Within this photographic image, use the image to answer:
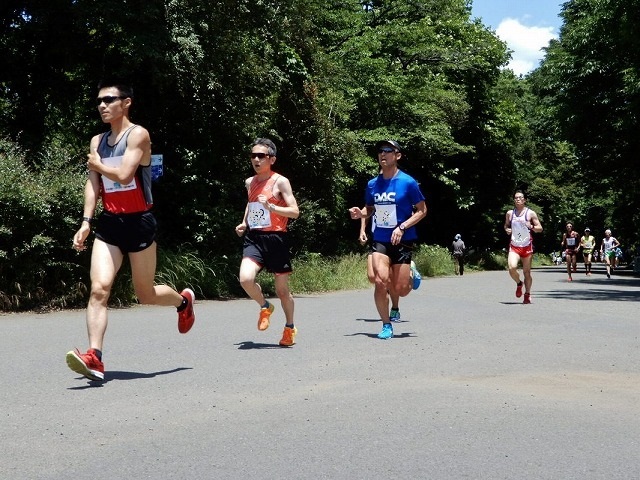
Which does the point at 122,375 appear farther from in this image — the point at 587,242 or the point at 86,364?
the point at 587,242

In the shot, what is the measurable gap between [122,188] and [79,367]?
1.37 m

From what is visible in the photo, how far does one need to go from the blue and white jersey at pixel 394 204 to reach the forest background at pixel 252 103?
551 cm

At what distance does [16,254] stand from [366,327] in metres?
5.20

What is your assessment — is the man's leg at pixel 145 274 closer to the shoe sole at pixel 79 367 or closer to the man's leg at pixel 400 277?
the shoe sole at pixel 79 367

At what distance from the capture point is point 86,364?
660 cm

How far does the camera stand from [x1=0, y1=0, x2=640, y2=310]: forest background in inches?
591

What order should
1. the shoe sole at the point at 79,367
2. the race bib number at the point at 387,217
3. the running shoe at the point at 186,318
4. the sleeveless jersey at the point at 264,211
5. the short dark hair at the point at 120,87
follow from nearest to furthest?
the shoe sole at the point at 79,367
the short dark hair at the point at 120,87
the running shoe at the point at 186,318
the sleeveless jersey at the point at 264,211
the race bib number at the point at 387,217

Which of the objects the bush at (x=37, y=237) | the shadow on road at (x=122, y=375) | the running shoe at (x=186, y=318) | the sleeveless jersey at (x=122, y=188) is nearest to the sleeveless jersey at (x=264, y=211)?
the running shoe at (x=186, y=318)

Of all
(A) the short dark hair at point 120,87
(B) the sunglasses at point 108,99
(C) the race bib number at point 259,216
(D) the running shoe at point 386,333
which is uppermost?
(A) the short dark hair at point 120,87

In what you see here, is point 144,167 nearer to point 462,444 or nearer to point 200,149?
point 462,444

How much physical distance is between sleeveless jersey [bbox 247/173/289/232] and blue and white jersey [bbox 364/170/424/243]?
1289 millimetres

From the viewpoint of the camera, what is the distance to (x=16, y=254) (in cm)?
1327

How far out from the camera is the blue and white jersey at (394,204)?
10055 millimetres

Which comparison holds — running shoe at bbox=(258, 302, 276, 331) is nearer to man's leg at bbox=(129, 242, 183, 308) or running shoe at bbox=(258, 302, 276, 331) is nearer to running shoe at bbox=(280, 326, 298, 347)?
running shoe at bbox=(280, 326, 298, 347)
